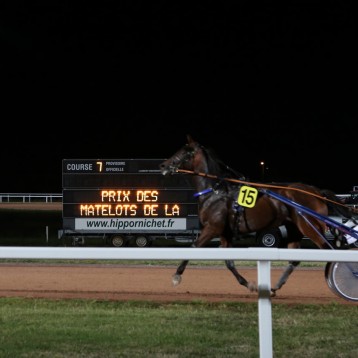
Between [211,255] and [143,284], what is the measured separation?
21.0 ft

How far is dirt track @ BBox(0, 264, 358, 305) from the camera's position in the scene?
8.25 metres

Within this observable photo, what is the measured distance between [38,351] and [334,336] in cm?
213

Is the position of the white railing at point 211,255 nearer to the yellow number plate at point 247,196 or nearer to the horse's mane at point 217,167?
the yellow number plate at point 247,196

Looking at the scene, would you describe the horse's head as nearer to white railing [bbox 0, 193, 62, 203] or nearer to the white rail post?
the white rail post

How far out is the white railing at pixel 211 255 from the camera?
3.36m

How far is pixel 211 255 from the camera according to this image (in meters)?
3.39

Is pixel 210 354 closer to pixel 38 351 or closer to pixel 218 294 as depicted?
pixel 38 351

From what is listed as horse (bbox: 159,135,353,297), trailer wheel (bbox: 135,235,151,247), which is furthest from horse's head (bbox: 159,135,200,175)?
trailer wheel (bbox: 135,235,151,247)

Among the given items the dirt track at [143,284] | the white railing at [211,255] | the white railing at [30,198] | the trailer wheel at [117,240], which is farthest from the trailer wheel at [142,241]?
the white railing at [30,198]

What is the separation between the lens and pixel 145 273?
11117mm

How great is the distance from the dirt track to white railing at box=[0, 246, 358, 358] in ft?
13.2

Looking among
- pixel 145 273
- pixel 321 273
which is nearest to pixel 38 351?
pixel 145 273

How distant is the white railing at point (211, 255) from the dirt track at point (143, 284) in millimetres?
4023

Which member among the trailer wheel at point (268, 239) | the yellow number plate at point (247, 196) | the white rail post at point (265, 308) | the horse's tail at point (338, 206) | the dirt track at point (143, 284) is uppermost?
the yellow number plate at point (247, 196)
